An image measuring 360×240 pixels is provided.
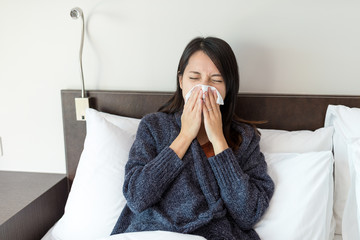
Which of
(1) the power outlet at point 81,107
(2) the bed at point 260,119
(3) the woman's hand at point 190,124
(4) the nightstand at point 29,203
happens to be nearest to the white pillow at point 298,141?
(2) the bed at point 260,119

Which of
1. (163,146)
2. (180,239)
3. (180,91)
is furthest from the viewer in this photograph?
(180,91)

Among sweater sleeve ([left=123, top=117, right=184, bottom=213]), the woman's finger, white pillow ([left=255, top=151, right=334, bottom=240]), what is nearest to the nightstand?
sweater sleeve ([left=123, top=117, right=184, bottom=213])

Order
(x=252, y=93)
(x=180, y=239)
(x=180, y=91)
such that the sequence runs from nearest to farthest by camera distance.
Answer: (x=180, y=239)
(x=180, y=91)
(x=252, y=93)

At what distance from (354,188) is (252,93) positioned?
57 centimetres

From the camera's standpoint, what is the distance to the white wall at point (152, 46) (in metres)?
1.33

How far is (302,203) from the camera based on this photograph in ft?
3.39

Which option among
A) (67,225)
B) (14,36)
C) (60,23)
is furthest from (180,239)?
(14,36)

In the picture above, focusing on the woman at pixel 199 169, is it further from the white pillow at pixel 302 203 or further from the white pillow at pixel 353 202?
the white pillow at pixel 353 202

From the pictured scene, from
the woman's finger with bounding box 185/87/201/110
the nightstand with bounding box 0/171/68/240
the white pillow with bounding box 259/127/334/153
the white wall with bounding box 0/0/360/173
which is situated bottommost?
the nightstand with bounding box 0/171/68/240

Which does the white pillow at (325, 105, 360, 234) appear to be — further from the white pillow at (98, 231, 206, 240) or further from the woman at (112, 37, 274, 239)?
the white pillow at (98, 231, 206, 240)

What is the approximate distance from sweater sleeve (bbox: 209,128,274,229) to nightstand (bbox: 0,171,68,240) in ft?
2.67

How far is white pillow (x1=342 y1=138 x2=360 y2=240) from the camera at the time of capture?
1.04 meters

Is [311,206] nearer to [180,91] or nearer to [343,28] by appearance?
[180,91]

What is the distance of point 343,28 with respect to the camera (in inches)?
51.7
